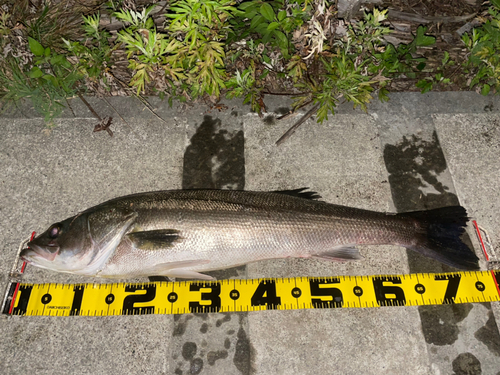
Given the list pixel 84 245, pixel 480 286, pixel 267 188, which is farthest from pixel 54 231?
pixel 480 286

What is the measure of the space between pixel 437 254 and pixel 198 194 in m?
2.74

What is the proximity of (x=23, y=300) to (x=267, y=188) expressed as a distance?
3195mm

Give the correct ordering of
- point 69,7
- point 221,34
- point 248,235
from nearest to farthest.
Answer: point 248,235, point 221,34, point 69,7

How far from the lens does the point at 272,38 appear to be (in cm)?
396

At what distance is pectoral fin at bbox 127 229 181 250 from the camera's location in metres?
3.17

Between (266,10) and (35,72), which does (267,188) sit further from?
(35,72)

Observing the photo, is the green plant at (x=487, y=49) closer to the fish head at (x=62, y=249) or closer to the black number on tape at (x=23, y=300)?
the fish head at (x=62, y=249)

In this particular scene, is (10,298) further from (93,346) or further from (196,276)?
(196,276)

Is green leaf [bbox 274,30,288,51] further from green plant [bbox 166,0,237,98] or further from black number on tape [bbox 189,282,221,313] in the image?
black number on tape [bbox 189,282,221,313]

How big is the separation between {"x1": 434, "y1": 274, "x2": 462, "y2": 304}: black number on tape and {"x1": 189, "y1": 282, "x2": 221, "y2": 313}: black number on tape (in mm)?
2559

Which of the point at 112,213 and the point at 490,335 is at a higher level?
the point at 112,213

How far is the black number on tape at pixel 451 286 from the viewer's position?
351 cm

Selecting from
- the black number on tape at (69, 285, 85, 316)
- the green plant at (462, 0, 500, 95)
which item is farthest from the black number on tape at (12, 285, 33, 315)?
the green plant at (462, 0, 500, 95)

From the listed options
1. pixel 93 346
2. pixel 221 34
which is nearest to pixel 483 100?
pixel 221 34
